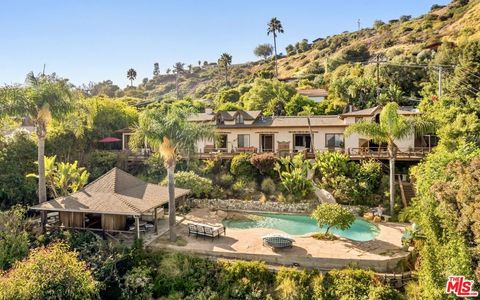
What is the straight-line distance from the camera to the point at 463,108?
23.0 metres

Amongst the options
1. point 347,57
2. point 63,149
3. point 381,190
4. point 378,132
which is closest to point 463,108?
point 378,132

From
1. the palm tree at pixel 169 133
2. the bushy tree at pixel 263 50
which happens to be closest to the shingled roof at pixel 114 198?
the palm tree at pixel 169 133

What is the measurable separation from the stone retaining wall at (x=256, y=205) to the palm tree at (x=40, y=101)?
11328 millimetres

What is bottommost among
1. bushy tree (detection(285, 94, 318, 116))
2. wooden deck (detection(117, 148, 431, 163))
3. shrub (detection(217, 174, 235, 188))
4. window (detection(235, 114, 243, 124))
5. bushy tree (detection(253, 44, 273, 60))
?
shrub (detection(217, 174, 235, 188))

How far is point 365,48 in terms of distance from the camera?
3123 inches

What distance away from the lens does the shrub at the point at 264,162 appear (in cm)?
2925

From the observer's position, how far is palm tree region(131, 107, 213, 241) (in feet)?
61.1

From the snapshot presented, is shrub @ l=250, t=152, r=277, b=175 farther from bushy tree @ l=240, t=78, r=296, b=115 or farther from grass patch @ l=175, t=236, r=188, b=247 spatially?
bushy tree @ l=240, t=78, r=296, b=115

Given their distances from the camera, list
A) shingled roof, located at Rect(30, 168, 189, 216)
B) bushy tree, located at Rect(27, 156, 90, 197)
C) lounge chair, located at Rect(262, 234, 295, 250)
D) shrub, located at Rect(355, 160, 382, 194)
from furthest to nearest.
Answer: shrub, located at Rect(355, 160, 382, 194) → bushy tree, located at Rect(27, 156, 90, 197) → shingled roof, located at Rect(30, 168, 189, 216) → lounge chair, located at Rect(262, 234, 295, 250)

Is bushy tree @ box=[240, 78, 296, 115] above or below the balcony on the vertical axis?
above

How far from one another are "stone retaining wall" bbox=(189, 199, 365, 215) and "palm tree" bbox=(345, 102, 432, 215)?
436 cm

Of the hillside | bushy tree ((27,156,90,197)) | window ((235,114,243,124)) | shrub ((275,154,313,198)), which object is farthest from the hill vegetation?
bushy tree ((27,156,90,197))

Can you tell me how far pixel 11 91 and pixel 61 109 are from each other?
287cm

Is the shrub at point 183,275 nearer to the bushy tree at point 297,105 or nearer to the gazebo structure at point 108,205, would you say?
the gazebo structure at point 108,205
